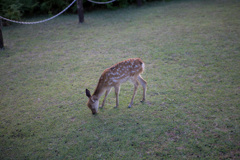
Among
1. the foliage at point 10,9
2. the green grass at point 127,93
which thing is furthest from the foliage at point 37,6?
the green grass at point 127,93

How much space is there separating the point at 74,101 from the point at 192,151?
3156 mm

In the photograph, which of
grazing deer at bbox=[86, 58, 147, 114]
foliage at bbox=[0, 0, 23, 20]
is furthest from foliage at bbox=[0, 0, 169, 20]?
grazing deer at bbox=[86, 58, 147, 114]

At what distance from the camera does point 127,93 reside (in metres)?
5.55

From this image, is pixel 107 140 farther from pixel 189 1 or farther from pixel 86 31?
pixel 189 1

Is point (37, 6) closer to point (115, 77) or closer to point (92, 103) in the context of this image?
point (115, 77)

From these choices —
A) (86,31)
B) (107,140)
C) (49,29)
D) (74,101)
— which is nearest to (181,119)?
(107,140)

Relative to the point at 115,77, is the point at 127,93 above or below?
below

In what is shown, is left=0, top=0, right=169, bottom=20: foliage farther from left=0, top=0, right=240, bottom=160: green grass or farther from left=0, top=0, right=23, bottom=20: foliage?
left=0, top=0, right=240, bottom=160: green grass

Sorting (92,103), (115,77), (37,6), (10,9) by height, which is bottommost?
(92,103)

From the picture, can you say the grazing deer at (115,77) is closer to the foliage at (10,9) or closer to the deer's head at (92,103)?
the deer's head at (92,103)

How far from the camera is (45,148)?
12.9ft

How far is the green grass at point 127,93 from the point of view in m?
3.83

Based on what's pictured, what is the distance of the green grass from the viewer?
12.6ft

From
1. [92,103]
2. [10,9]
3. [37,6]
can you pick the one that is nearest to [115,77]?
[92,103]
